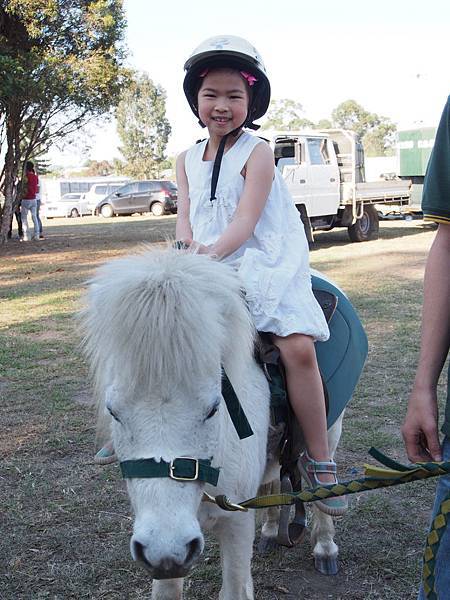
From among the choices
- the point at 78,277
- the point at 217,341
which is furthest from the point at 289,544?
the point at 78,277

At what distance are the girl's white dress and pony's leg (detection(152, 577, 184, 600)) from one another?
102cm

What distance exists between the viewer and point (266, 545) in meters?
Answer: 3.55

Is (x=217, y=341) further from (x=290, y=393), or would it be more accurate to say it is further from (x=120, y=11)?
(x=120, y=11)

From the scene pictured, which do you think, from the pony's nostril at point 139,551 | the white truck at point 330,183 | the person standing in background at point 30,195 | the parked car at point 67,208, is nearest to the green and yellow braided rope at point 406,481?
the pony's nostril at point 139,551

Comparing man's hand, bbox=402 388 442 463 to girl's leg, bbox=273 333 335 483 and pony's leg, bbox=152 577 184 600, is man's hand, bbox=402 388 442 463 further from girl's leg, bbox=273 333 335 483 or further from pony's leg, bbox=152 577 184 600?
pony's leg, bbox=152 577 184 600

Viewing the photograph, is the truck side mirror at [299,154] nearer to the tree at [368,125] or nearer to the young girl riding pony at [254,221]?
the young girl riding pony at [254,221]

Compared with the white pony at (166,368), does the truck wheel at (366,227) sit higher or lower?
lower

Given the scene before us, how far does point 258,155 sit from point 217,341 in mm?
1038

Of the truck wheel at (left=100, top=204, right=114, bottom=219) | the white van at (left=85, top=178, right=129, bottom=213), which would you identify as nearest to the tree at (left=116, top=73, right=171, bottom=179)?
the white van at (left=85, top=178, right=129, bottom=213)

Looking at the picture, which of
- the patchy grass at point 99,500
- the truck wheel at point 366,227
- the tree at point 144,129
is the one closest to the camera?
the patchy grass at point 99,500

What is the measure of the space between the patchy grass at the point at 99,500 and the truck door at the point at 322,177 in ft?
23.5

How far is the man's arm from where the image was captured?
172 centimetres

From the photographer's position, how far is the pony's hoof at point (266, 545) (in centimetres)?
354

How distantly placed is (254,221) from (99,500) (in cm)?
222
